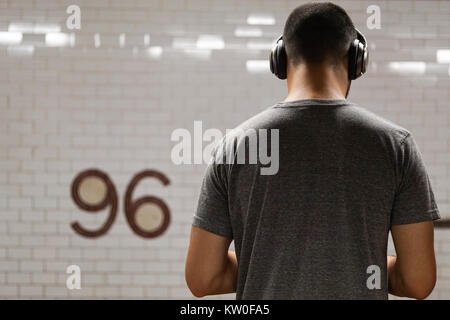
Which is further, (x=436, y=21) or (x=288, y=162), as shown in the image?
(x=436, y=21)

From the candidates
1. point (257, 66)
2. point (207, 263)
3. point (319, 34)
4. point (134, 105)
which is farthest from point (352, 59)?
point (134, 105)

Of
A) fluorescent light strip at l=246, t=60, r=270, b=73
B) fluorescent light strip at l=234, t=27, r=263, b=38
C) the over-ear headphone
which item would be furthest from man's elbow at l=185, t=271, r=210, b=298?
fluorescent light strip at l=234, t=27, r=263, b=38

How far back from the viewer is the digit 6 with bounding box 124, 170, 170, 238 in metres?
3.90

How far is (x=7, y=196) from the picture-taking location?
396 centimetres

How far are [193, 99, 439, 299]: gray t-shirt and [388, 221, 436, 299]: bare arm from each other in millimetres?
33

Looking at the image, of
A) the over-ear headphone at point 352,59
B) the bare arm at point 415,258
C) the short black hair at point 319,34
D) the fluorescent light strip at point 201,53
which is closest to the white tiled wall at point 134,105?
the fluorescent light strip at point 201,53

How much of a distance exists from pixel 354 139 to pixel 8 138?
134 inches

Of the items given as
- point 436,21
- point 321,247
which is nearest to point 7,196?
point 321,247

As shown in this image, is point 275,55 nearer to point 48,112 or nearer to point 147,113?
point 147,113

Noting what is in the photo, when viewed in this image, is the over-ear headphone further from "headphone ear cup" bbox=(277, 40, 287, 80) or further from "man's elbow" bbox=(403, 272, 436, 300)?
"man's elbow" bbox=(403, 272, 436, 300)

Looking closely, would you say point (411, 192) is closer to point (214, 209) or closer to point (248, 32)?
point (214, 209)

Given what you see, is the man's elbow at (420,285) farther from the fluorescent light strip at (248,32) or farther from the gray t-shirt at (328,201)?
the fluorescent light strip at (248,32)

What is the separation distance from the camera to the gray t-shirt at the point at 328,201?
3.99ft

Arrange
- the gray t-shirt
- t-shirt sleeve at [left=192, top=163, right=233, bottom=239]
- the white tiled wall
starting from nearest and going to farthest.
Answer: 1. the gray t-shirt
2. t-shirt sleeve at [left=192, top=163, right=233, bottom=239]
3. the white tiled wall
